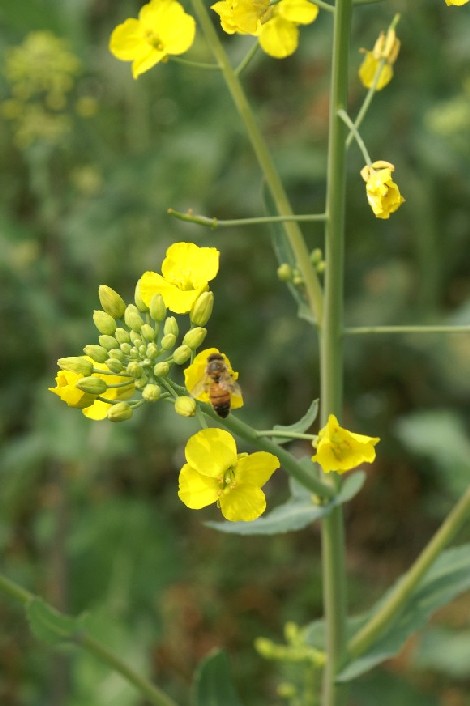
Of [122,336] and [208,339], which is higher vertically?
[122,336]

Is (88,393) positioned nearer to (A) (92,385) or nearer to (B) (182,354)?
(A) (92,385)

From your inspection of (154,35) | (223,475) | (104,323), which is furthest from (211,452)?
(154,35)

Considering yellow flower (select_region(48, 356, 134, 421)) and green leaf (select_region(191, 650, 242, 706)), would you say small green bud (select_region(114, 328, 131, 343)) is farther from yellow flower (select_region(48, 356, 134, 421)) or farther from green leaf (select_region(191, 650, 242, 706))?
green leaf (select_region(191, 650, 242, 706))

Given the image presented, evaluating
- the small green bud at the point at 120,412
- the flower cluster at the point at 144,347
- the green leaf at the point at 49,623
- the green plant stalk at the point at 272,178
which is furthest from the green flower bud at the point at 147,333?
the green leaf at the point at 49,623

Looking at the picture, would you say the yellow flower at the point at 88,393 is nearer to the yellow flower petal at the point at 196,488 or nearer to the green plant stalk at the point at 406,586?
the yellow flower petal at the point at 196,488

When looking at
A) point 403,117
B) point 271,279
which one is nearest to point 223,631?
point 271,279

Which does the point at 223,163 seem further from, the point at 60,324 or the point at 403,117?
the point at 60,324
